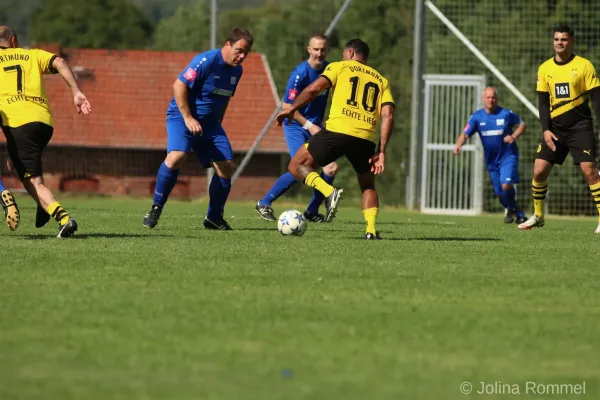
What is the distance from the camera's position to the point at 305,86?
49.1ft

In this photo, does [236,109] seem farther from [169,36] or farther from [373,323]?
[169,36]

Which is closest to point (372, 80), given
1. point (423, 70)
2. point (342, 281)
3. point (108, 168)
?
point (342, 281)

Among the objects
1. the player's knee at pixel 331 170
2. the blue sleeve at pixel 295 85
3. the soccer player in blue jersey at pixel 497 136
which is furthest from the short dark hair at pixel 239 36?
the soccer player in blue jersey at pixel 497 136

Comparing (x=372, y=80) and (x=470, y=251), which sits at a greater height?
(x=372, y=80)

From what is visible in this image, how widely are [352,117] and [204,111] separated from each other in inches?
82.8

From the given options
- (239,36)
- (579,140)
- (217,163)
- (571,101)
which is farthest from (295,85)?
(579,140)

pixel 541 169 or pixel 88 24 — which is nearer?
pixel 541 169

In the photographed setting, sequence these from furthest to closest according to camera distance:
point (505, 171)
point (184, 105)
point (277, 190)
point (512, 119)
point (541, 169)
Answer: point (512, 119) → point (505, 171) → point (277, 190) → point (541, 169) → point (184, 105)

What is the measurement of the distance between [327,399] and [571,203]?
24297 mm

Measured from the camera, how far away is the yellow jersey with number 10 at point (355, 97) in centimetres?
1142

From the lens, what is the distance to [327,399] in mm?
4652

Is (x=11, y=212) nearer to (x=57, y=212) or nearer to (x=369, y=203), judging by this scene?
(x=57, y=212)

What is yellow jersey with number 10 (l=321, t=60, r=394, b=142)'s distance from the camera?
11.4m

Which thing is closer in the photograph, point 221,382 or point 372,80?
point 221,382
